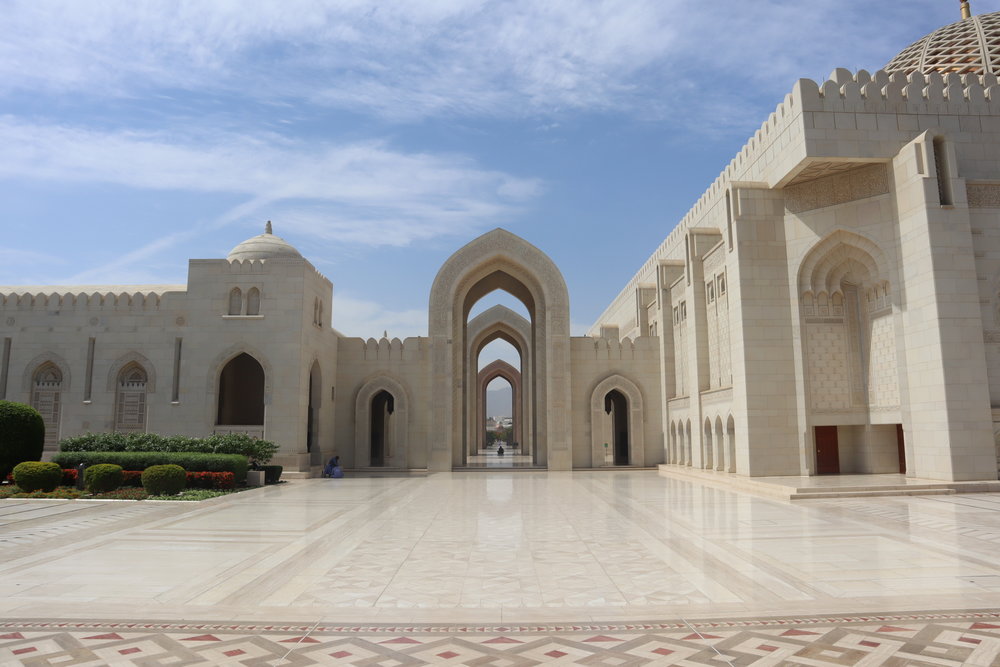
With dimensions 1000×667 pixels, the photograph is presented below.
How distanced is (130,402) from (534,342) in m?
12.9

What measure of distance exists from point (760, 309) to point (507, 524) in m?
8.81

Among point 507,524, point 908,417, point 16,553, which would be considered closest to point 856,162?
point 908,417

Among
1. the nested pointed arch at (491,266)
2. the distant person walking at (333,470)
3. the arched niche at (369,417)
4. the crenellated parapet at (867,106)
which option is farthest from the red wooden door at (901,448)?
the distant person walking at (333,470)

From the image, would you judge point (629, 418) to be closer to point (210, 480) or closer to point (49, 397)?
point (210, 480)

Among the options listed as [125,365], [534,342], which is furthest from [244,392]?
[534,342]

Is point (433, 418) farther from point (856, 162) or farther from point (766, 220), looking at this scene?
point (856, 162)

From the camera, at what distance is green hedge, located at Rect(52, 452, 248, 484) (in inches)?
585

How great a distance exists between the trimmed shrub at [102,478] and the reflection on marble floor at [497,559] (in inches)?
36.3

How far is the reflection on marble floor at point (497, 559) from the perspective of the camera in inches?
214

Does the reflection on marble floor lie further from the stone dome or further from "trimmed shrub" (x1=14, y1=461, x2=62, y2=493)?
the stone dome

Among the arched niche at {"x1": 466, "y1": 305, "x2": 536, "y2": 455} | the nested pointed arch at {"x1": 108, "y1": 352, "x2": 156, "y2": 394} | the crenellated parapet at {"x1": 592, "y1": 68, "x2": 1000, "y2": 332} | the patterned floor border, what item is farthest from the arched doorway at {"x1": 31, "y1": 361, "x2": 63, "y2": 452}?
the crenellated parapet at {"x1": 592, "y1": 68, "x2": 1000, "y2": 332}

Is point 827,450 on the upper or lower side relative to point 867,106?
lower

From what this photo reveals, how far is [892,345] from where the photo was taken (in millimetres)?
14680

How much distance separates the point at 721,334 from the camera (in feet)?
58.6
